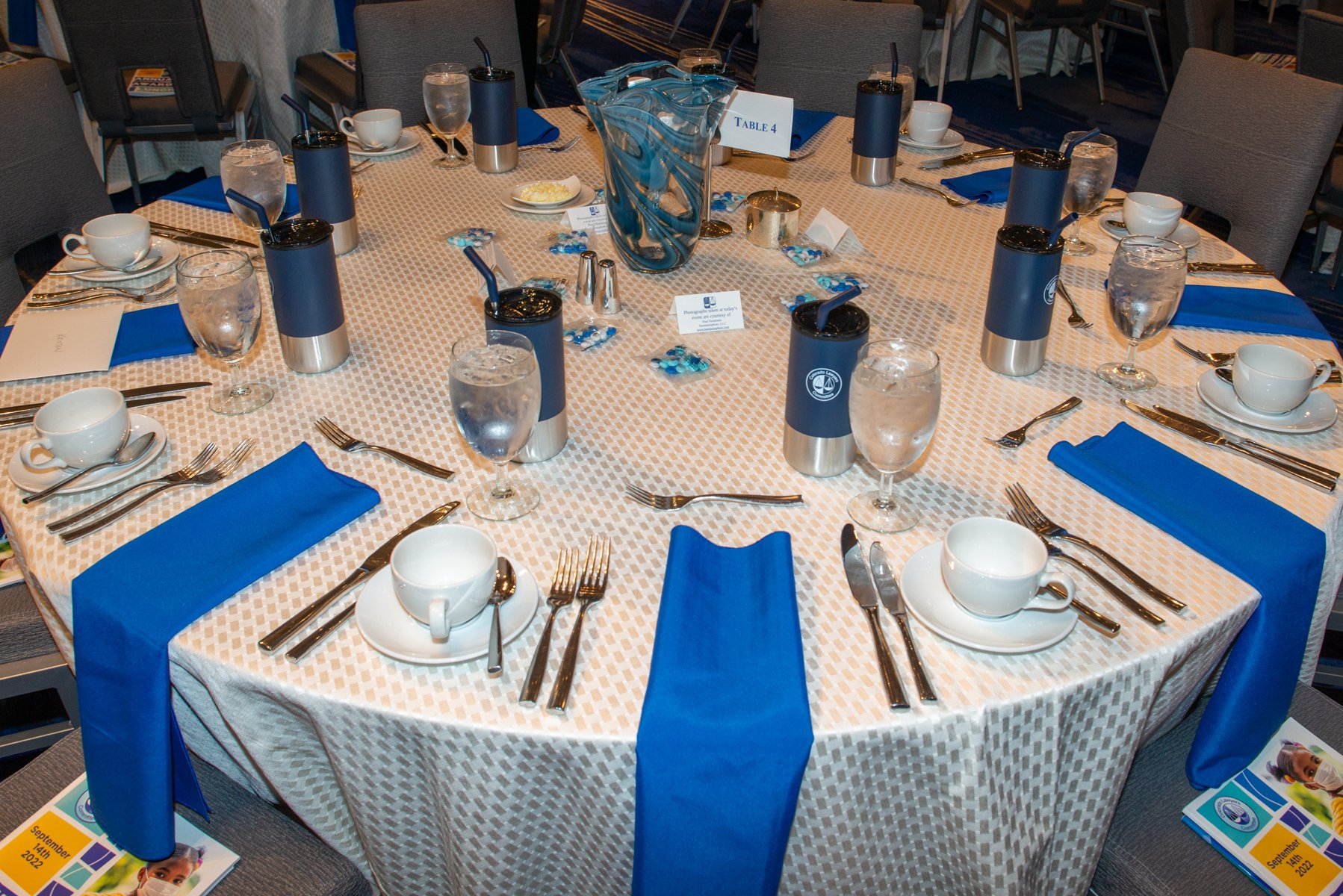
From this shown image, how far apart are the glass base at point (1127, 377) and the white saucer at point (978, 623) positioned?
51cm

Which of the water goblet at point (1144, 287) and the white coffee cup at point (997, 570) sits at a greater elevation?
the water goblet at point (1144, 287)

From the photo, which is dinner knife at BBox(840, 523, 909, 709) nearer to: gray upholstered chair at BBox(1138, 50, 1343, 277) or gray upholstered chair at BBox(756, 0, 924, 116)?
gray upholstered chair at BBox(1138, 50, 1343, 277)

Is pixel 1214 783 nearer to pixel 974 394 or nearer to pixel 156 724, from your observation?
pixel 974 394

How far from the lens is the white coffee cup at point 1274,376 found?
1.21 meters

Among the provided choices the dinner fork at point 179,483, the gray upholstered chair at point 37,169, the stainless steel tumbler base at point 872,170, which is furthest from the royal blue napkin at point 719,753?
the gray upholstered chair at point 37,169

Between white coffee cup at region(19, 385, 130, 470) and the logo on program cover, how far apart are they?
50.5 inches

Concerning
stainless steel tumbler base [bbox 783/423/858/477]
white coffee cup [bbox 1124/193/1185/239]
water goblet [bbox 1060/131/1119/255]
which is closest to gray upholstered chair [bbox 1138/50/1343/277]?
white coffee cup [bbox 1124/193/1185/239]

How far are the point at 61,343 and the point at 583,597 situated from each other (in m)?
0.91

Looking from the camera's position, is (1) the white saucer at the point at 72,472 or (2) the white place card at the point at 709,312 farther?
(2) the white place card at the point at 709,312

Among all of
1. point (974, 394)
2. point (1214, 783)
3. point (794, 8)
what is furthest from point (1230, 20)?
point (1214, 783)

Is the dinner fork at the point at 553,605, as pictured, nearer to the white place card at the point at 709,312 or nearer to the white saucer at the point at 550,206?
the white place card at the point at 709,312

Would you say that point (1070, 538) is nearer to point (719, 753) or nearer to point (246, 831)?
point (719, 753)

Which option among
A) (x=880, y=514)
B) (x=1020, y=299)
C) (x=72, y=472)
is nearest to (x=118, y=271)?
(x=72, y=472)

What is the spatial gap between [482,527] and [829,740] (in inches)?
17.1
